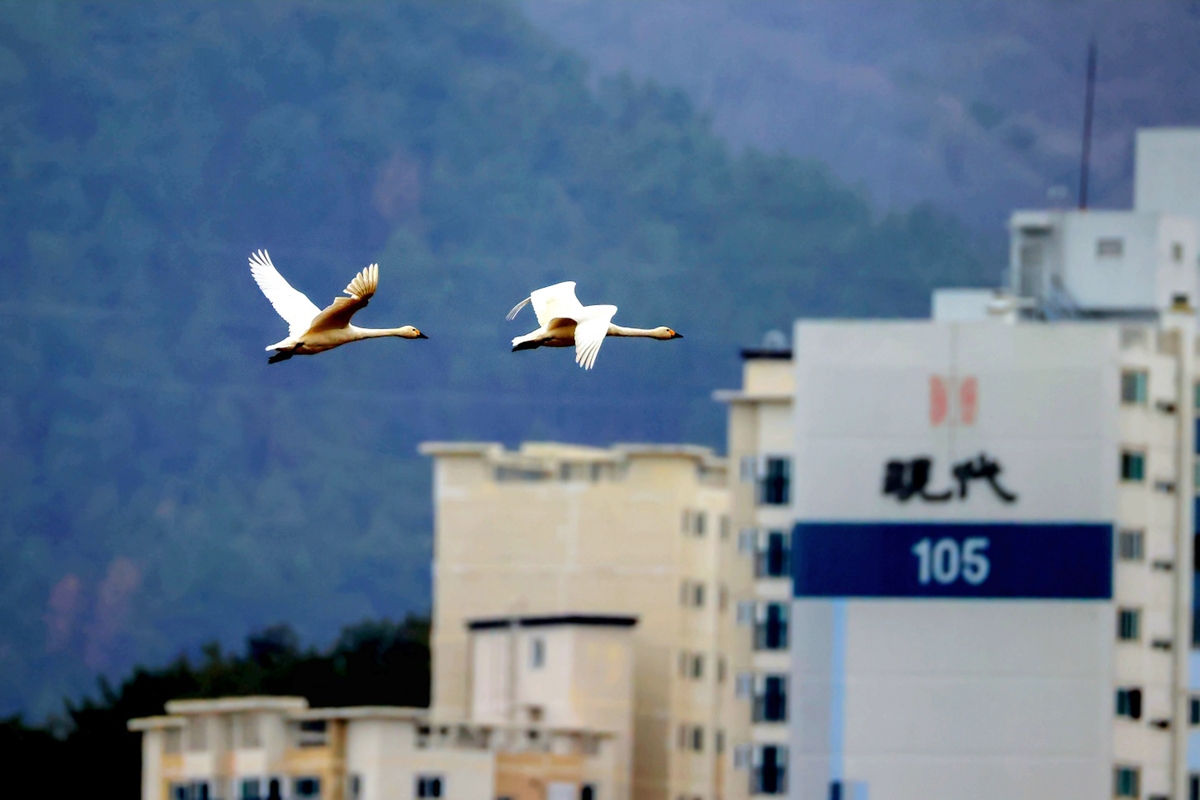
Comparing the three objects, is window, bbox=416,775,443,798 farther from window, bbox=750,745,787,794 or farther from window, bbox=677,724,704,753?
window, bbox=677,724,704,753

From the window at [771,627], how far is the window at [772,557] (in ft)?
4.15

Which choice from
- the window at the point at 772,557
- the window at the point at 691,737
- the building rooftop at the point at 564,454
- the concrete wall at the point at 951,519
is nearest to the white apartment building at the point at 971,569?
the concrete wall at the point at 951,519

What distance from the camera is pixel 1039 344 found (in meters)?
76.5

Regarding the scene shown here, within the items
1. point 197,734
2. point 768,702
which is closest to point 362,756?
point 197,734

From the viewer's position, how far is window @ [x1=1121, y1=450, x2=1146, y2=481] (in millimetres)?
80062

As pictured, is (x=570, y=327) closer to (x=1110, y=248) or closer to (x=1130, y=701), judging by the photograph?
(x=1130, y=701)

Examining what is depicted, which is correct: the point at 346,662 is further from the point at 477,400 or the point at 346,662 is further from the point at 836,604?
the point at 836,604

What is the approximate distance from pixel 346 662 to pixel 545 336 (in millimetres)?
115376

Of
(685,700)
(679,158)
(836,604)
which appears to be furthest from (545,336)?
(679,158)

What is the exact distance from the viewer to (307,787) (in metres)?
86.2

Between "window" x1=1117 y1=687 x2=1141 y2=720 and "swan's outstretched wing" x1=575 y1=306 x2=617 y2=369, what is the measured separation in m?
56.9

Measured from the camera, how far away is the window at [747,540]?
92.2 m

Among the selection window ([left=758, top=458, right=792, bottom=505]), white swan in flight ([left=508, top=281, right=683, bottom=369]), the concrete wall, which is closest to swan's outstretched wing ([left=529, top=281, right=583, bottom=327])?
white swan in flight ([left=508, top=281, right=683, bottom=369])

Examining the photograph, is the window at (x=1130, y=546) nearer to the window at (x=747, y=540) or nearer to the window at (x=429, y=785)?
the window at (x=747, y=540)
